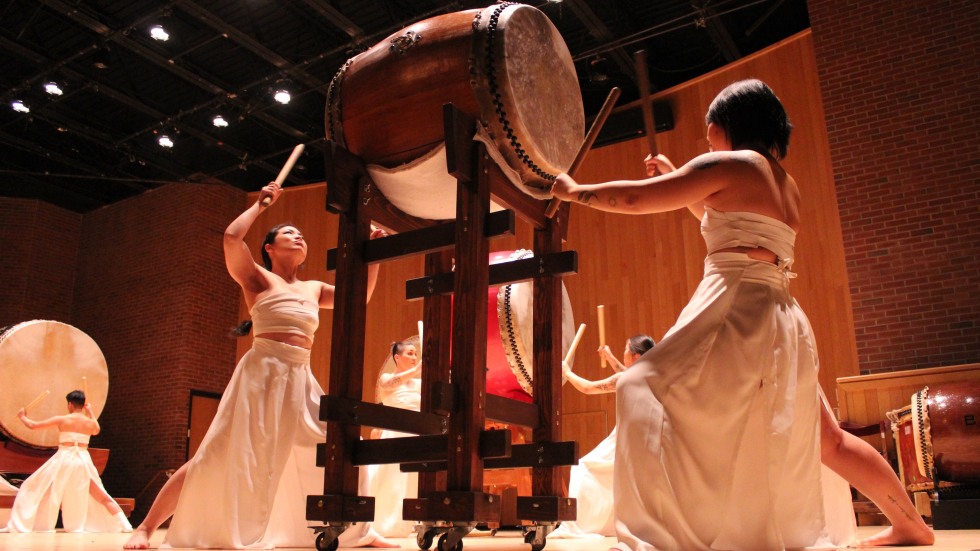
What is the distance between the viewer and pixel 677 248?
817 cm

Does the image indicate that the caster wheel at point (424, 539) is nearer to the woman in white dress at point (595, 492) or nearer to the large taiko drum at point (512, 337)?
the large taiko drum at point (512, 337)

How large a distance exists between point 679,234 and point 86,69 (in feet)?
22.6

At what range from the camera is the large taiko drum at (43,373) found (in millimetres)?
8078

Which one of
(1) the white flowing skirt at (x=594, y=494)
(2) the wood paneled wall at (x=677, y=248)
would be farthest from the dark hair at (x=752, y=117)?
(2) the wood paneled wall at (x=677, y=248)

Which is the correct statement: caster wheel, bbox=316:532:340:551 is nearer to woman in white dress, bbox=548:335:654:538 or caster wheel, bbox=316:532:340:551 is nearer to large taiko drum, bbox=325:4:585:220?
large taiko drum, bbox=325:4:585:220

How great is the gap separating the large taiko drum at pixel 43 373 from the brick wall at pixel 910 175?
788cm

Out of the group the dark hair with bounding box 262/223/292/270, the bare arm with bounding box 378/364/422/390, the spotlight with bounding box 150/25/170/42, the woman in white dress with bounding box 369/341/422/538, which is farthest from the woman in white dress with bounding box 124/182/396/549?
the spotlight with bounding box 150/25/170/42

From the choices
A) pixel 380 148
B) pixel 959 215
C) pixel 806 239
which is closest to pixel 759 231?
pixel 380 148

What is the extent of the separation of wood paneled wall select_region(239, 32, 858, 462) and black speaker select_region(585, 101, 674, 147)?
0.27ft

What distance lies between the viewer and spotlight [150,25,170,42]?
8.09 m

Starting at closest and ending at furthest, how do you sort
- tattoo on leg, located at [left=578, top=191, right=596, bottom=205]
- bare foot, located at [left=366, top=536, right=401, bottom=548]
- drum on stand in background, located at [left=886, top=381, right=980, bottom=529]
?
tattoo on leg, located at [left=578, top=191, right=596, bottom=205], bare foot, located at [left=366, top=536, right=401, bottom=548], drum on stand in background, located at [left=886, top=381, right=980, bottom=529]

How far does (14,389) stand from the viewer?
8.09 m

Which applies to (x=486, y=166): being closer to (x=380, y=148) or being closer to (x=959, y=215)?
(x=380, y=148)

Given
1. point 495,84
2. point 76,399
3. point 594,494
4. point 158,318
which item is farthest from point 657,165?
point 158,318
